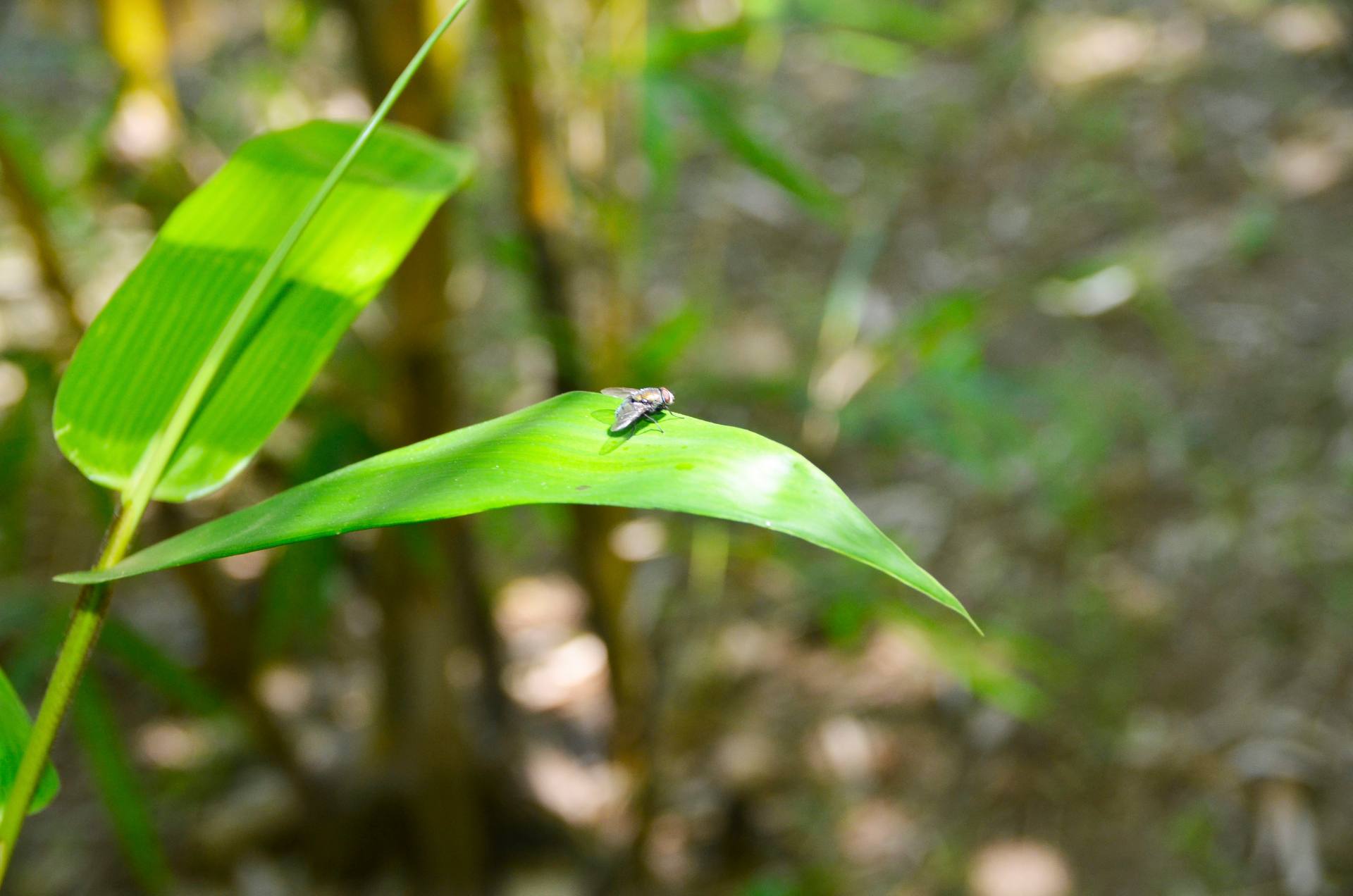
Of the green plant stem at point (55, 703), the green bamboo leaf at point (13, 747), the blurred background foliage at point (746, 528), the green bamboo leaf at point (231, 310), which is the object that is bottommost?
the blurred background foliage at point (746, 528)

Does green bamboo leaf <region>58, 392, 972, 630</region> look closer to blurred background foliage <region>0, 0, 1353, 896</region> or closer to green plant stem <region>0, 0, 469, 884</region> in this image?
green plant stem <region>0, 0, 469, 884</region>

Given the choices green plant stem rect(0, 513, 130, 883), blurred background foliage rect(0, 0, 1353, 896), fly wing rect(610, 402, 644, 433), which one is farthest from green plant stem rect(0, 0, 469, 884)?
blurred background foliage rect(0, 0, 1353, 896)

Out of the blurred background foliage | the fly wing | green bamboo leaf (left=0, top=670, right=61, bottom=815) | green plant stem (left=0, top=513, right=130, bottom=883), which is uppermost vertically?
the fly wing

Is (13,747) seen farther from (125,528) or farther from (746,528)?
(746,528)

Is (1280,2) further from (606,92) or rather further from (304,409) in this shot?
(304,409)

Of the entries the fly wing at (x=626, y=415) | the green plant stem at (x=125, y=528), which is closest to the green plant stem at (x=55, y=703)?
the green plant stem at (x=125, y=528)

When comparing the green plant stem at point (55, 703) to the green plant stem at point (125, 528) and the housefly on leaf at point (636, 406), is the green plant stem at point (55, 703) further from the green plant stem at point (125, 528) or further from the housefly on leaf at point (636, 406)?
the housefly on leaf at point (636, 406)
